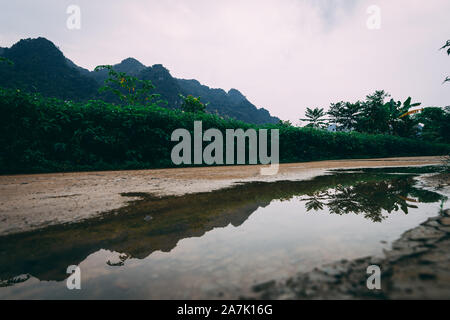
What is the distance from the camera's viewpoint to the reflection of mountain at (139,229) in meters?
1.40

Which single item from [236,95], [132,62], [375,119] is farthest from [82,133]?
[236,95]

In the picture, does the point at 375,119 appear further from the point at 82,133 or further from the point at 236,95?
the point at 236,95

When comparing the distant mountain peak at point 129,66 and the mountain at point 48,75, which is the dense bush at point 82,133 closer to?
the mountain at point 48,75

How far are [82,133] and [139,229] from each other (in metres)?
7.11

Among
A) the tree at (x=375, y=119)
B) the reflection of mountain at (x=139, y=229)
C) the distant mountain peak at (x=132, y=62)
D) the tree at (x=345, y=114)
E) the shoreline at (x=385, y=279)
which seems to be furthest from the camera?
the distant mountain peak at (x=132, y=62)

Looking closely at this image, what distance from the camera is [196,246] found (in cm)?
158

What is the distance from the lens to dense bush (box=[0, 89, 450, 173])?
6344 millimetres

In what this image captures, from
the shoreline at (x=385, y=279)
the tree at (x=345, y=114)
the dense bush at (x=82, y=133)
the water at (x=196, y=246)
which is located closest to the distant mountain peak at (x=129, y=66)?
the tree at (x=345, y=114)

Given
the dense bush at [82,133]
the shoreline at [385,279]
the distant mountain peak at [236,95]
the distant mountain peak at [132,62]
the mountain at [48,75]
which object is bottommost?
the shoreline at [385,279]

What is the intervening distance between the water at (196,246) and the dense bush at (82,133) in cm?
616

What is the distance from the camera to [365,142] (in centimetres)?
1652

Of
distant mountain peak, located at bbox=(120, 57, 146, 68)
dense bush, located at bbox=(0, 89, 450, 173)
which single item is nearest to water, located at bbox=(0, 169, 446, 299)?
dense bush, located at bbox=(0, 89, 450, 173)
